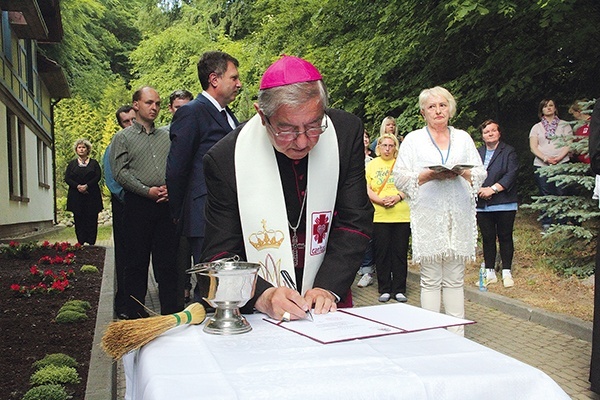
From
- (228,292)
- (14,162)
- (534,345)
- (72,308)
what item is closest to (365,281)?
(534,345)

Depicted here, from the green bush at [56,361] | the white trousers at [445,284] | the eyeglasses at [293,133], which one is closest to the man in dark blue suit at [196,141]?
the green bush at [56,361]

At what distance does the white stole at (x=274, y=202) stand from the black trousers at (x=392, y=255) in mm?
5154

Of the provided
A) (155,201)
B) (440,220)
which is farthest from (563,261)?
(155,201)

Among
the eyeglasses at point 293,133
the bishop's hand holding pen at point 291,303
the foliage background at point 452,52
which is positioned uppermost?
the foliage background at point 452,52

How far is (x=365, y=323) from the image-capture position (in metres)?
2.29

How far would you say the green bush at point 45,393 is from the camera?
12.6ft

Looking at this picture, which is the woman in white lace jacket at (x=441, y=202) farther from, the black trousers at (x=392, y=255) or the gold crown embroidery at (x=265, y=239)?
the gold crown embroidery at (x=265, y=239)

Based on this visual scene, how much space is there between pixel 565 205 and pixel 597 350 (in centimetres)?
411

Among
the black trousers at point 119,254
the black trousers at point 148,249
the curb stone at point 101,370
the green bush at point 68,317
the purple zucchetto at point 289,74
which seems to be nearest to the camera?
the purple zucchetto at point 289,74

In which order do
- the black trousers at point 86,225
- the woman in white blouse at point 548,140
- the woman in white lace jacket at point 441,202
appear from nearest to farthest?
the woman in white lace jacket at point 441,202 < the woman in white blouse at point 548,140 < the black trousers at point 86,225

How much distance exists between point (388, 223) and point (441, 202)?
2.54 meters

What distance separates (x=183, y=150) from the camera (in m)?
5.04

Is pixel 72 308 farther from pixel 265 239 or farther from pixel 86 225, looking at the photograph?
pixel 86 225

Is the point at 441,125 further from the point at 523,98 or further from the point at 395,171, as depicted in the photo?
the point at 523,98
